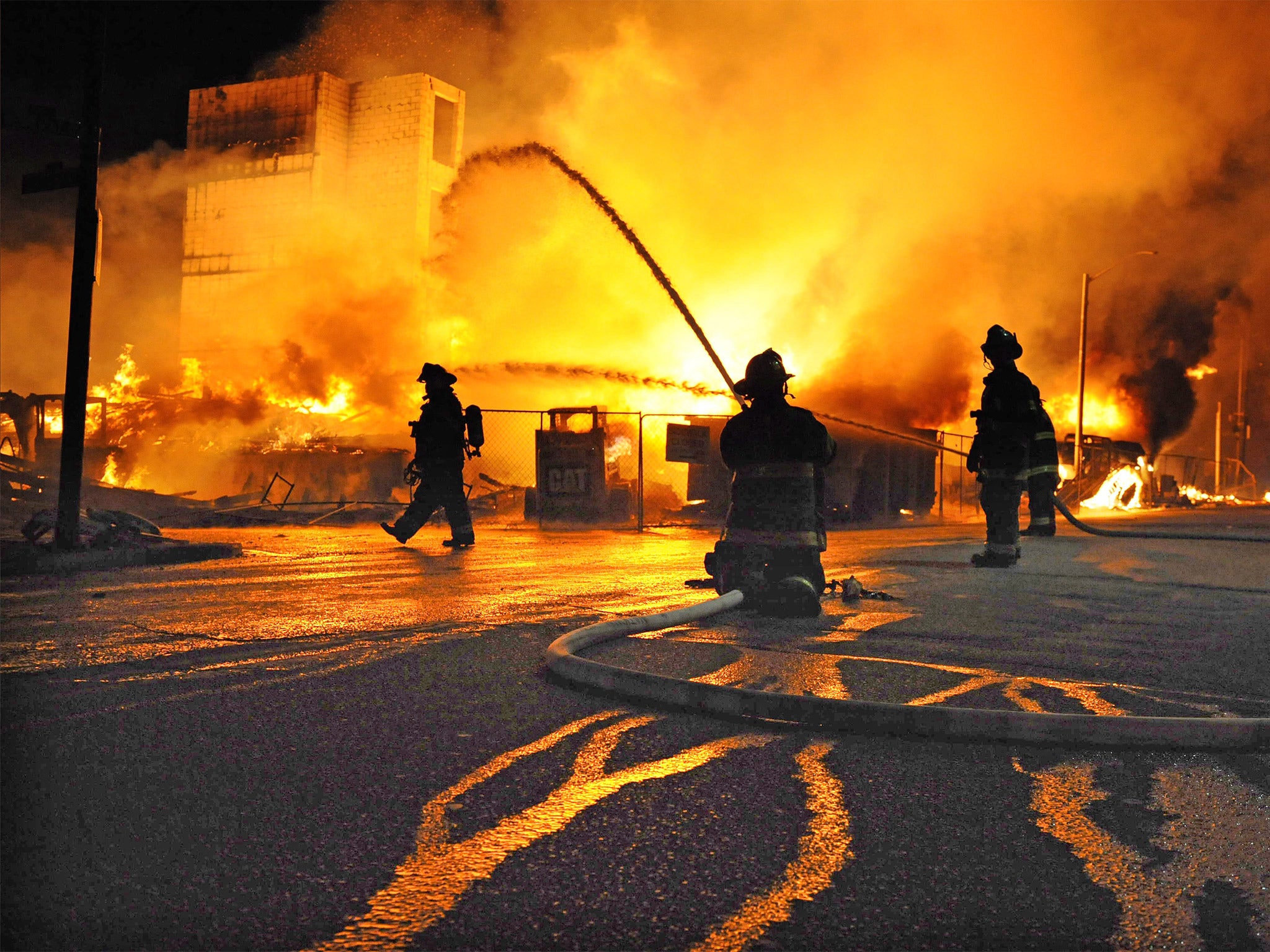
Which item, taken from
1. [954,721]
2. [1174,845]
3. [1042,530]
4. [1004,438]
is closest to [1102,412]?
[1042,530]

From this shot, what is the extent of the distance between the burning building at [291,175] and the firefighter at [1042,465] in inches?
1293

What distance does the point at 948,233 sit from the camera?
112ft

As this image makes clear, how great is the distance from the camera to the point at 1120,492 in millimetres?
30359

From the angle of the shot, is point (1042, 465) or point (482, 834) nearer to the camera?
point (482, 834)

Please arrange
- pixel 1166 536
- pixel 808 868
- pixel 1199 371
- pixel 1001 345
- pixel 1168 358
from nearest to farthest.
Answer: pixel 808 868 < pixel 1001 345 < pixel 1166 536 < pixel 1168 358 < pixel 1199 371

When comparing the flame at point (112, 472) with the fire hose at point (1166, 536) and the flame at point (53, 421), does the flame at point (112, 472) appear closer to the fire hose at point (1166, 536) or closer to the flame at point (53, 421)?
the flame at point (53, 421)

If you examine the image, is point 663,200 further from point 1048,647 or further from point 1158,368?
point 1048,647

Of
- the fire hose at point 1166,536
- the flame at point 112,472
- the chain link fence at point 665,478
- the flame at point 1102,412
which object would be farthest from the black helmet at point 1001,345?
the flame at point 1102,412

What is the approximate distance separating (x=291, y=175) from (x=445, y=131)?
241 inches

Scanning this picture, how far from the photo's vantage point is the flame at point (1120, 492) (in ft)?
96.6

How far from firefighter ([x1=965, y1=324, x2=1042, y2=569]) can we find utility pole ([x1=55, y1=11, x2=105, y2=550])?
303 inches

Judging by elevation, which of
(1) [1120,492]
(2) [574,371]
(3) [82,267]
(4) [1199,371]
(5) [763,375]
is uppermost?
(4) [1199,371]

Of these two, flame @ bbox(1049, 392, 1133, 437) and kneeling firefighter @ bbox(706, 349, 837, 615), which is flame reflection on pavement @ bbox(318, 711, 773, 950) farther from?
flame @ bbox(1049, 392, 1133, 437)

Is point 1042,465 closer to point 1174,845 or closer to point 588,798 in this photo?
point 1174,845
